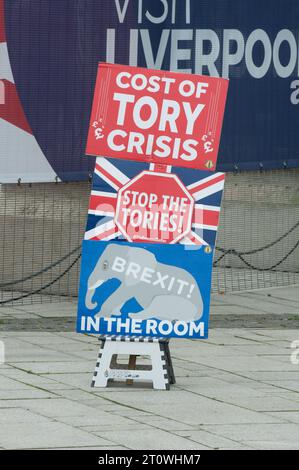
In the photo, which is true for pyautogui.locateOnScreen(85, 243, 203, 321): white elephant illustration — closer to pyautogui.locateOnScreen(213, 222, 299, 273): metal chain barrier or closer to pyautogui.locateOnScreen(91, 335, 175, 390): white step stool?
pyautogui.locateOnScreen(91, 335, 175, 390): white step stool

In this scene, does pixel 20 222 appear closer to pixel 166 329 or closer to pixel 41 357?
pixel 41 357

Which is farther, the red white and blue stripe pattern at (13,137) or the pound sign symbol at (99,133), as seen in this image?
the red white and blue stripe pattern at (13,137)

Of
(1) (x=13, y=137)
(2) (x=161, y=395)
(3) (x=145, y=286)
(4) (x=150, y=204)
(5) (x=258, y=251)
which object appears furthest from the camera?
(5) (x=258, y=251)

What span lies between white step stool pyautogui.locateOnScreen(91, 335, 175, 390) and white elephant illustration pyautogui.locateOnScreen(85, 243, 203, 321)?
25cm

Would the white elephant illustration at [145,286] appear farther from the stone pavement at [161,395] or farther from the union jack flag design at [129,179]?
the stone pavement at [161,395]

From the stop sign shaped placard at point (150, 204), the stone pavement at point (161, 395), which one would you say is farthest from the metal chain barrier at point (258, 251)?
the stop sign shaped placard at point (150, 204)

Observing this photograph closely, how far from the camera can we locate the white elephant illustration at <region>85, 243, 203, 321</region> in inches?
477

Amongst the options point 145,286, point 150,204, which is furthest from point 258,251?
point 150,204

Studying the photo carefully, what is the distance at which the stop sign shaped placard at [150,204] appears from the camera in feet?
39.6

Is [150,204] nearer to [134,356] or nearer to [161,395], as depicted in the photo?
[134,356]

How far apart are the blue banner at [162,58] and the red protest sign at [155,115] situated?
273 inches

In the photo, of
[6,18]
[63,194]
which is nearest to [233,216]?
[63,194]

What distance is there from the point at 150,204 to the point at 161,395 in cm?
185

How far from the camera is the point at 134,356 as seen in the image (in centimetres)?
1213
